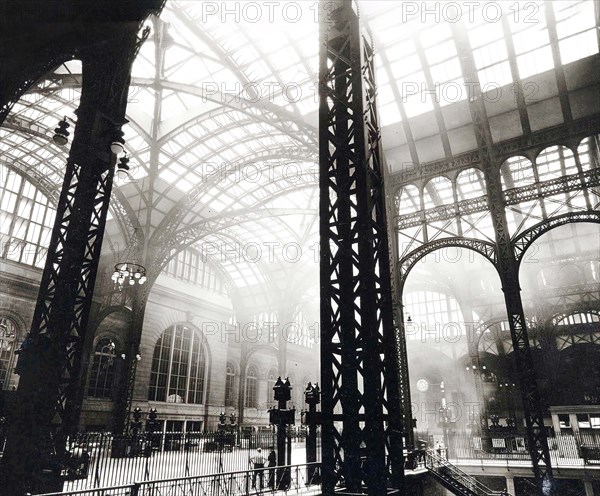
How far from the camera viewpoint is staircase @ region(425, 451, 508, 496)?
50.4 ft

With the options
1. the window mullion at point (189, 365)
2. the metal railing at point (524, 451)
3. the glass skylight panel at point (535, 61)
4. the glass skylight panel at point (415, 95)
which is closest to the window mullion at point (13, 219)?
the window mullion at point (189, 365)

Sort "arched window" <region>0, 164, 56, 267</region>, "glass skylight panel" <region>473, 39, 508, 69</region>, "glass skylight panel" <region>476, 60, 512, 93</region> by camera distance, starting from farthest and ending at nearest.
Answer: "arched window" <region>0, 164, 56, 267</region>, "glass skylight panel" <region>476, 60, 512, 93</region>, "glass skylight panel" <region>473, 39, 508, 69</region>

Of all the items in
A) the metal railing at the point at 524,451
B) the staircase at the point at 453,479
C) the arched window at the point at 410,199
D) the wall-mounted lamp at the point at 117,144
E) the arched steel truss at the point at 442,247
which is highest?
the arched window at the point at 410,199

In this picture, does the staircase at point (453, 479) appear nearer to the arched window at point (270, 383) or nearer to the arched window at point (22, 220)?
the arched window at point (270, 383)

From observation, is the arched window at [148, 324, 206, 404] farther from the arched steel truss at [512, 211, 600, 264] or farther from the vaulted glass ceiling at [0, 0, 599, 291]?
the arched steel truss at [512, 211, 600, 264]

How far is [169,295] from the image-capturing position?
29.4m

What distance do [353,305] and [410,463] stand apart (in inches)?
477

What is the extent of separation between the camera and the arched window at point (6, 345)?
19.6 m

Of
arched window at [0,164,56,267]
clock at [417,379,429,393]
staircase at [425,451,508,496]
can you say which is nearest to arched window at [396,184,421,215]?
staircase at [425,451,508,496]

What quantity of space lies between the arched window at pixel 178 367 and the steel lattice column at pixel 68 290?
74.1 feet

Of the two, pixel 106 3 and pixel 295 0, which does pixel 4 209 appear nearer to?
pixel 295 0

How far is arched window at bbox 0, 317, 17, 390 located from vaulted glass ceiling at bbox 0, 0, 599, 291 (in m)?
8.20

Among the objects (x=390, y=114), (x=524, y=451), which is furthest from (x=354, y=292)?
(x=524, y=451)

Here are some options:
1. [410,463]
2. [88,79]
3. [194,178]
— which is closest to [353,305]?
[88,79]
